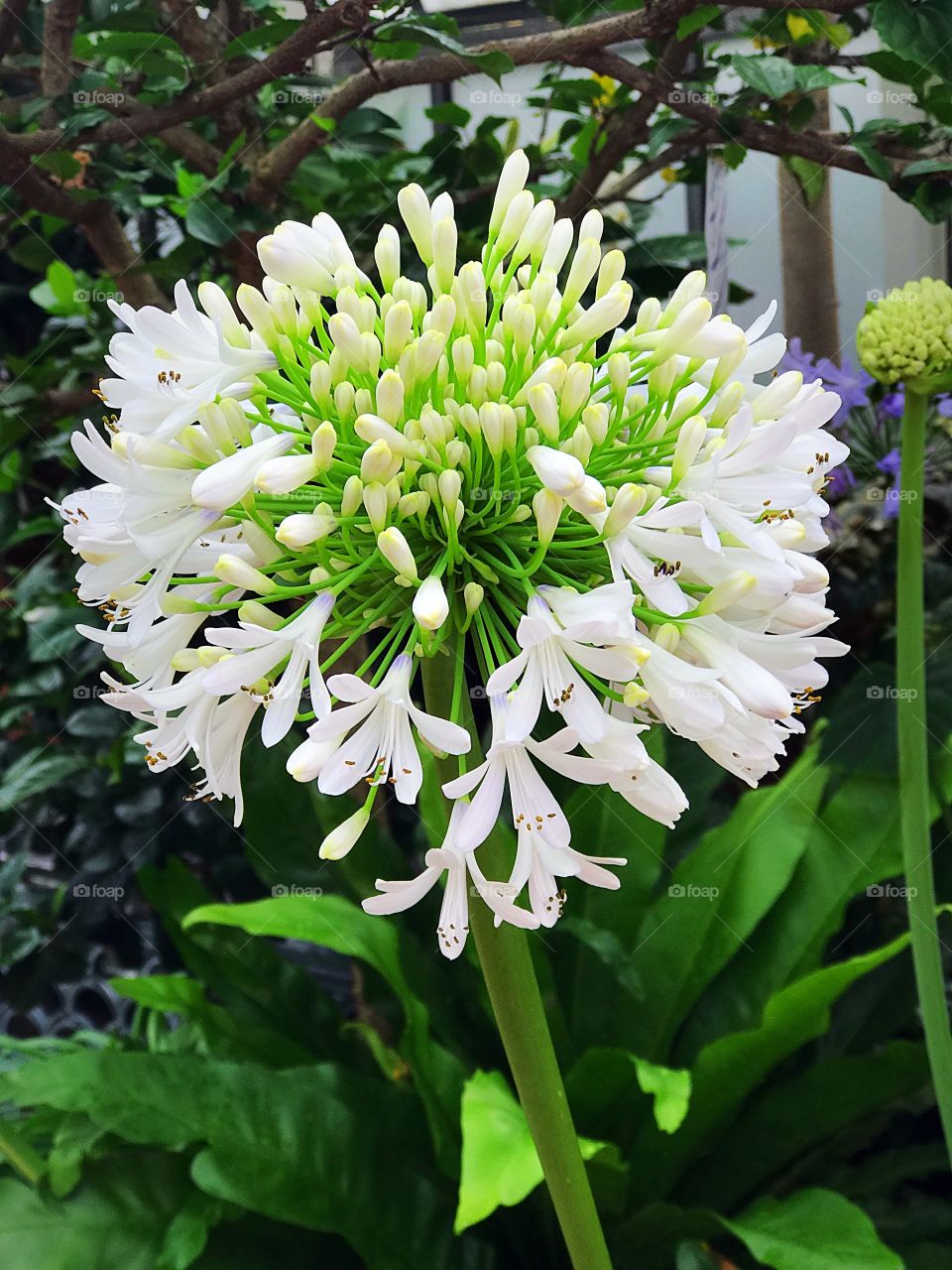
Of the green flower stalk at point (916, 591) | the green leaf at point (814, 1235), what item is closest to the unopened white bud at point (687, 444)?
the green flower stalk at point (916, 591)

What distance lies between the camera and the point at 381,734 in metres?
0.40

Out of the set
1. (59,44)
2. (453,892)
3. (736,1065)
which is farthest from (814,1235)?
(59,44)

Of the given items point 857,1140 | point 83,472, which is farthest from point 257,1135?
point 83,472

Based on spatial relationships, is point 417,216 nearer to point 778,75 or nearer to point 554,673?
point 554,673

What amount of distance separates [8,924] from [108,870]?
116 millimetres

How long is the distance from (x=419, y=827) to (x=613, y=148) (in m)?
0.64

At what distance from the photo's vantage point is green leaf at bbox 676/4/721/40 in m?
0.74

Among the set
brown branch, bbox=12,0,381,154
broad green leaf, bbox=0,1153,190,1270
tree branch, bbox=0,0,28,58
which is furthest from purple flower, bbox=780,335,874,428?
broad green leaf, bbox=0,1153,190,1270

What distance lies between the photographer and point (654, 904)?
0.89 m

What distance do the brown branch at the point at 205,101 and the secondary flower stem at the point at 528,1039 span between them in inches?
21.4

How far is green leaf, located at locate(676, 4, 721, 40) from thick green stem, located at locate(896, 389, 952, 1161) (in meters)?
0.31

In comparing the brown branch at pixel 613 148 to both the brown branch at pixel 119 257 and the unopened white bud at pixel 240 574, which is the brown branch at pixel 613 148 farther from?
the unopened white bud at pixel 240 574

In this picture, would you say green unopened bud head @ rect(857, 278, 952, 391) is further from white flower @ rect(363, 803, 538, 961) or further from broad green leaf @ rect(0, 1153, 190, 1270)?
broad green leaf @ rect(0, 1153, 190, 1270)

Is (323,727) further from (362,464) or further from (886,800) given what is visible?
(886,800)
